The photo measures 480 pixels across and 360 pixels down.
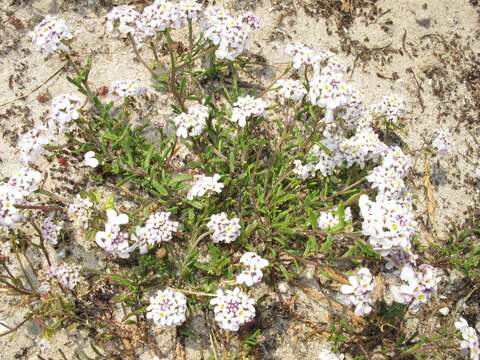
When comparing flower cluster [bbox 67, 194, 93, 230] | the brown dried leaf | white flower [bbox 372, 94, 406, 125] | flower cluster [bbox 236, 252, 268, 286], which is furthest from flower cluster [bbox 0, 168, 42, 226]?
the brown dried leaf

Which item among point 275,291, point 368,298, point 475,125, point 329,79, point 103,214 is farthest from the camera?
point 475,125

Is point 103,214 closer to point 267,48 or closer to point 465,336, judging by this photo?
point 267,48

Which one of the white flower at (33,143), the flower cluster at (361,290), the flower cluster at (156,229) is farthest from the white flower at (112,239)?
the flower cluster at (361,290)

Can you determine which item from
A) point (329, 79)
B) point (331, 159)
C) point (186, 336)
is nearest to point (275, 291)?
point (186, 336)

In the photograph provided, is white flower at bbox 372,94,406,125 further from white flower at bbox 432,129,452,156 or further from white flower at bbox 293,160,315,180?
white flower at bbox 293,160,315,180

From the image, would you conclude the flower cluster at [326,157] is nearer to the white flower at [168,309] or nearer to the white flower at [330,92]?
the white flower at [330,92]

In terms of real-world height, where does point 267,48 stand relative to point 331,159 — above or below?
above

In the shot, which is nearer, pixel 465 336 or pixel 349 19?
pixel 465 336
